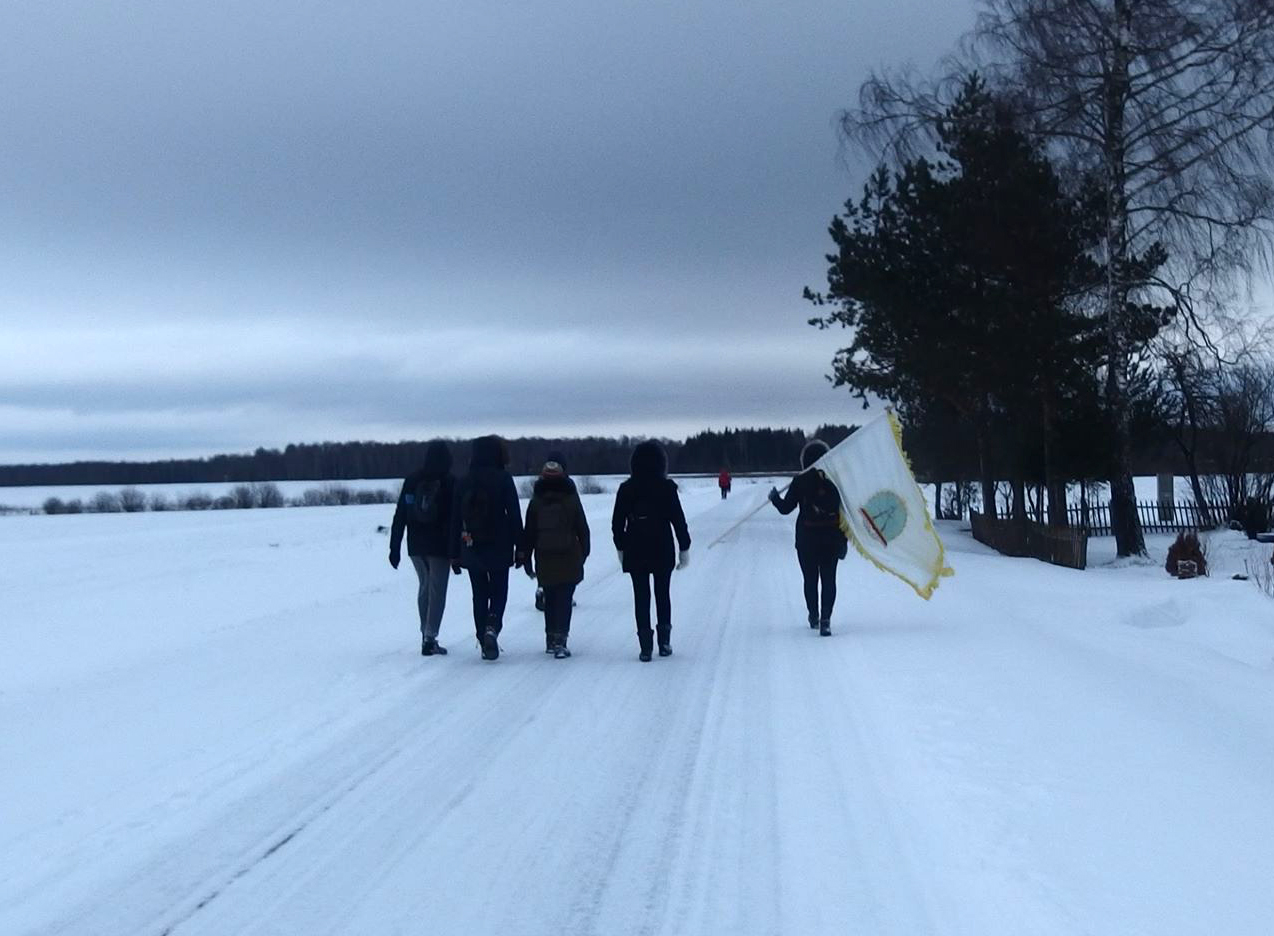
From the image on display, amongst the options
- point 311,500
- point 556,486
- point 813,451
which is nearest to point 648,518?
point 556,486

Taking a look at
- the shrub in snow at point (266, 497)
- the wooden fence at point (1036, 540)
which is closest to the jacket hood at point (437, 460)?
the wooden fence at point (1036, 540)

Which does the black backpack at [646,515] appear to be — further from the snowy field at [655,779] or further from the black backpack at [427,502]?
the black backpack at [427,502]

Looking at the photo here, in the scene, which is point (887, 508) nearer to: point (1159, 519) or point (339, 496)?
point (1159, 519)

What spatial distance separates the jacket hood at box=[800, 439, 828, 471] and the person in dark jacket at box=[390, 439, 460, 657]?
384 centimetres

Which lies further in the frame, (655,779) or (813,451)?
(813,451)

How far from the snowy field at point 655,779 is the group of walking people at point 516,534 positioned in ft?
1.59

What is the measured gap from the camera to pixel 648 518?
12.5 m

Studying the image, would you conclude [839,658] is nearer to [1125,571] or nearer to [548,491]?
[548,491]

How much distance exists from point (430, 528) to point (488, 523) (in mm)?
599

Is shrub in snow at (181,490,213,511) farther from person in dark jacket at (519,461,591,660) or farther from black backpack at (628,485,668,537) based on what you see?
black backpack at (628,485,668,537)

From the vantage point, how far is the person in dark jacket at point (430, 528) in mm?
12672

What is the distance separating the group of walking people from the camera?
12477 millimetres

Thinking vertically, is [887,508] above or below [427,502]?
below

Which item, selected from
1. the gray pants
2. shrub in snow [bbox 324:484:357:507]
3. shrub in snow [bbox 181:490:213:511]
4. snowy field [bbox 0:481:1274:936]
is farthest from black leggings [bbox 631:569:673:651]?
shrub in snow [bbox 181:490:213:511]
